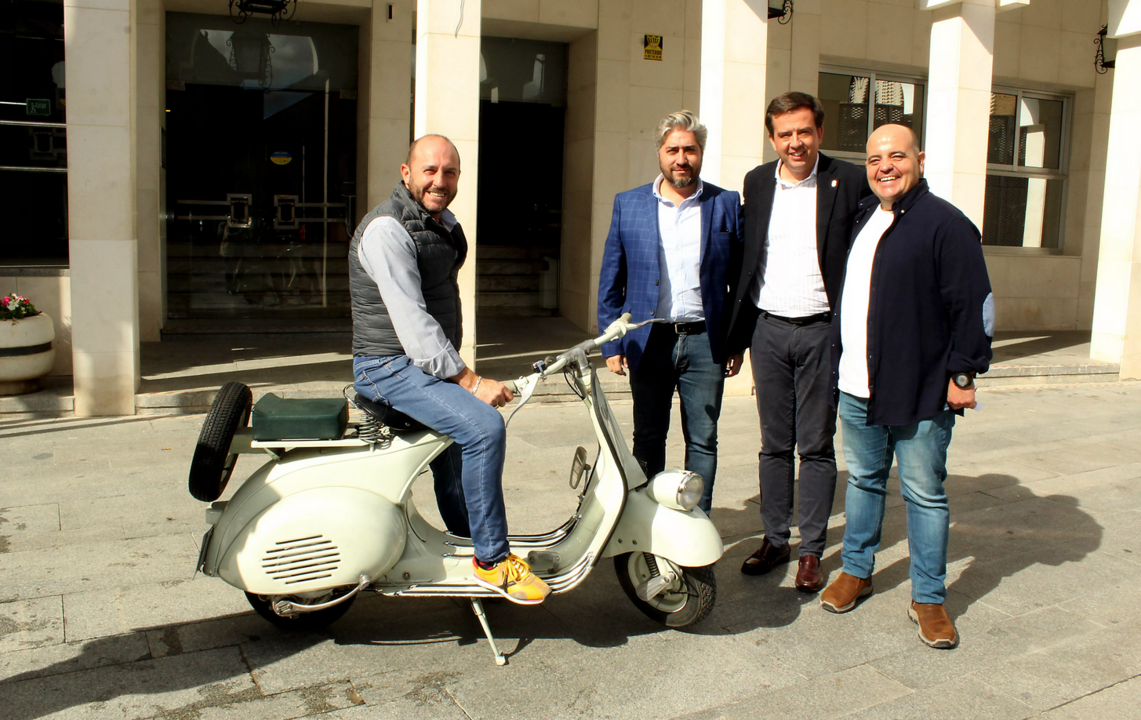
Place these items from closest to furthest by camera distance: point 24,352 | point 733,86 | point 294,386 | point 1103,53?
point 24,352 → point 294,386 → point 733,86 → point 1103,53

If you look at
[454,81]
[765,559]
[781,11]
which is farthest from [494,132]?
[765,559]

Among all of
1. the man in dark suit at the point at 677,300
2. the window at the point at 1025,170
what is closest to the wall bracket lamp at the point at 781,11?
the window at the point at 1025,170

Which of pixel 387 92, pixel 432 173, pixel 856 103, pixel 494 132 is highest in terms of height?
pixel 856 103

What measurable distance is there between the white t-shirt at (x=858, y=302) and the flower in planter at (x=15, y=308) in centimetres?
620

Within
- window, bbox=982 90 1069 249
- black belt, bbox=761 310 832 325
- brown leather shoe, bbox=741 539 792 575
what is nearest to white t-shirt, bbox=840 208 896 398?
black belt, bbox=761 310 832 325

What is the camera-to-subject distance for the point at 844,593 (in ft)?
13.3

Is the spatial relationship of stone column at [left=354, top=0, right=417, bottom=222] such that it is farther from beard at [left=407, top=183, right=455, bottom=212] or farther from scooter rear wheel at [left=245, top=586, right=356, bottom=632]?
scooter rear wheel at [left=245, top=586, right=356, bottom=632]

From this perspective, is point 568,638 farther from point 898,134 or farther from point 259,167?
point 259,167

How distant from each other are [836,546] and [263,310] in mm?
9280

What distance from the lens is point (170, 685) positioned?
325 centimetres

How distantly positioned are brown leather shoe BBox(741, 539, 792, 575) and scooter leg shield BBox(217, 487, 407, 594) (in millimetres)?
1792

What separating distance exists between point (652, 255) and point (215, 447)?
196 cm

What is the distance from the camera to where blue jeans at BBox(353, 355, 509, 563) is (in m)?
3.37

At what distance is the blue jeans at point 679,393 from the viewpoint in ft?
14.0
